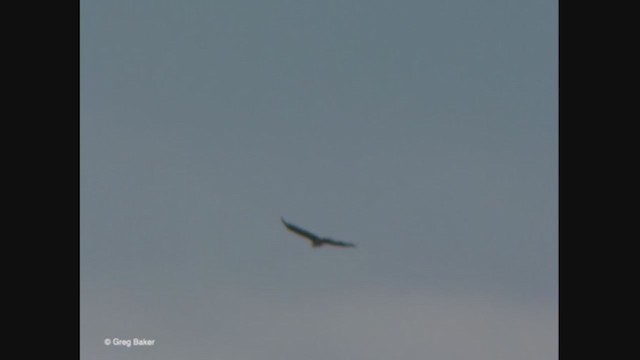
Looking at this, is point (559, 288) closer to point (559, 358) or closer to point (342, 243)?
point (559, 358)

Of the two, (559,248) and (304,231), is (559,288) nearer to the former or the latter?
(559,248)

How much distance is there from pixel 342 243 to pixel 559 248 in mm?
3684

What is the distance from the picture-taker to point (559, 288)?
1128 inches

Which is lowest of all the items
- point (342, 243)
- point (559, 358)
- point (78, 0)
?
point (559, 358)

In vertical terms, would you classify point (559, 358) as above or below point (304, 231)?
below

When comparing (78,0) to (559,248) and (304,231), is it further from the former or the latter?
(559,248)

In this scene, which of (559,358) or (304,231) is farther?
(304,231)

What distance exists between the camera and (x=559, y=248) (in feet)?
94.5

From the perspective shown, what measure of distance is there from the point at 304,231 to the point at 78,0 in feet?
17.6

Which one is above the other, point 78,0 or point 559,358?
point 78,0

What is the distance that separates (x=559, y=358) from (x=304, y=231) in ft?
15.9

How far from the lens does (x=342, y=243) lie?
30250 millimetres

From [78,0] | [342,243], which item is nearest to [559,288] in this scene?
[342,243]

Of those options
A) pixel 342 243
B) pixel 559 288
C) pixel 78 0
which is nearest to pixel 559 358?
pixel 559 288
